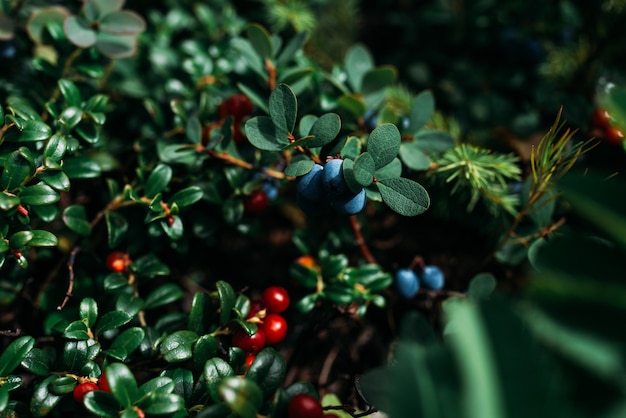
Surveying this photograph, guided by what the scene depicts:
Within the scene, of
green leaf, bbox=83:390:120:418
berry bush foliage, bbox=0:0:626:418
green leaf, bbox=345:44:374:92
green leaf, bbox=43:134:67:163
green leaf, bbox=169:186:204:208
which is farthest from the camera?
green leaf, bbox=345:44:374:92

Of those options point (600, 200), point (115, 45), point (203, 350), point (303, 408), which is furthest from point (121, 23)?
point (600, 200)

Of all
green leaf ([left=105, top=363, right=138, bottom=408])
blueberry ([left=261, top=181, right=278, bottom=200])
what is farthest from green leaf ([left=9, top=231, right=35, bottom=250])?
blueberry ([left=261, top=181, right=278, bottom=200])

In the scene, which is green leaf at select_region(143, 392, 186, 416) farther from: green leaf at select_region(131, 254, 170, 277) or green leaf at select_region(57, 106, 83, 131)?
green leaf at select_region(57, 106, 83, 131)

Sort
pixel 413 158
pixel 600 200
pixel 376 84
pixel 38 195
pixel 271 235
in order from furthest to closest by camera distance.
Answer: pixel 271 235
pixel 376 84
pixel 413 158
pixel 38 195
pixel 600 200

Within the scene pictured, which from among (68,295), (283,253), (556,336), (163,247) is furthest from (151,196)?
(556,336)

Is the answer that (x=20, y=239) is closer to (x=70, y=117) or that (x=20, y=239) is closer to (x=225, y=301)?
(x=70, y=117)

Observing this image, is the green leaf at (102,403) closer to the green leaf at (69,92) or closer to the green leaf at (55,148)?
the green leaf at (55,148)

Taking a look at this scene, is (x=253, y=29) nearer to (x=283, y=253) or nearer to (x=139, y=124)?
(x=139, y=124)

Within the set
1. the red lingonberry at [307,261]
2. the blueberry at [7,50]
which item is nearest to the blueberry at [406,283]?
the red lingonberry at [307,261]
